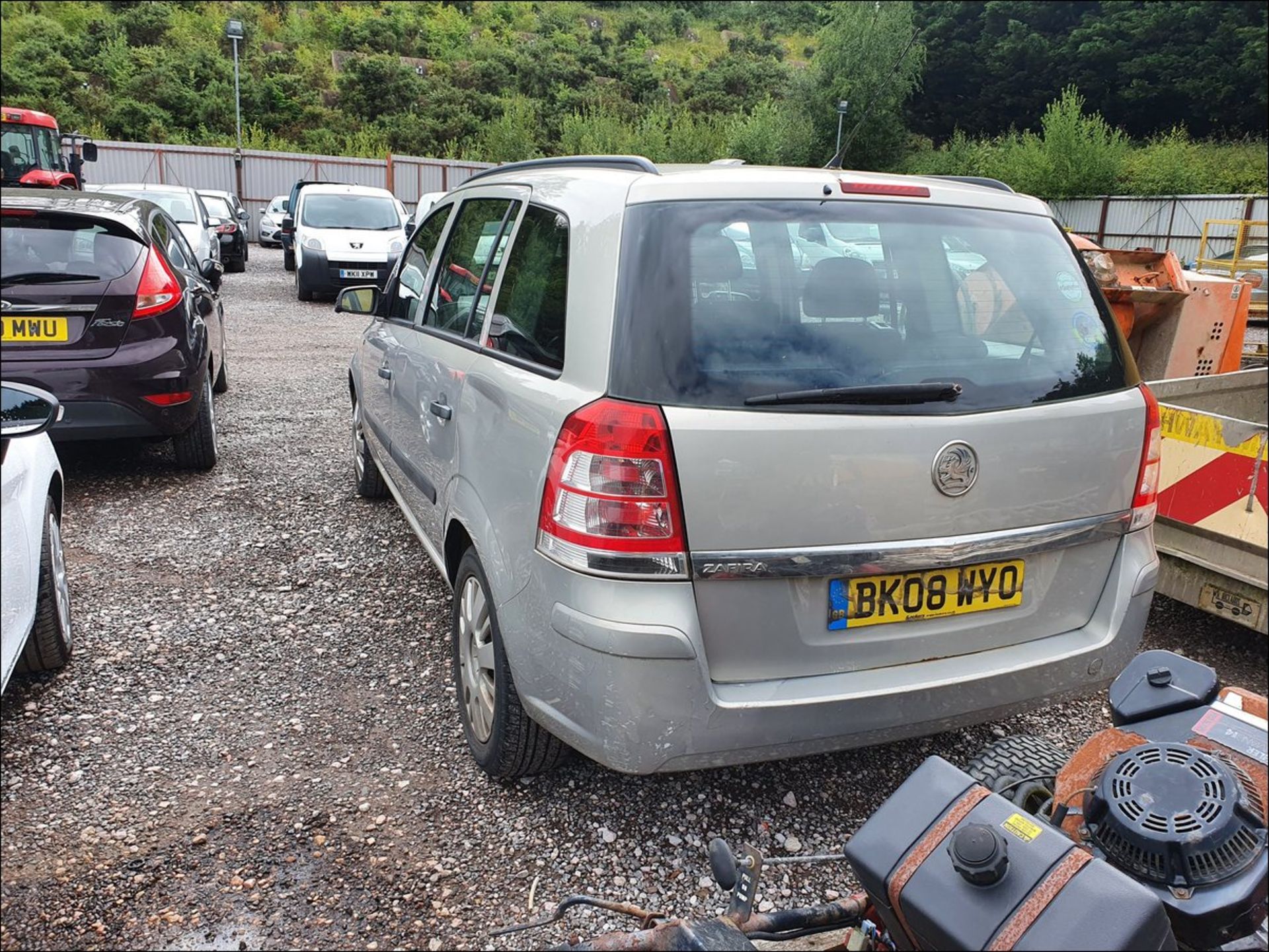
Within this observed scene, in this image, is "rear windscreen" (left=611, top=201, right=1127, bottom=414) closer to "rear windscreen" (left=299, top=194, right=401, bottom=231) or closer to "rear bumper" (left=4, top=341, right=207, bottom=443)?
"rear bumper" (left=4, top=341, right=207, bottom=443)

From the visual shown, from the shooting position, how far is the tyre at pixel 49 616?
129 inches

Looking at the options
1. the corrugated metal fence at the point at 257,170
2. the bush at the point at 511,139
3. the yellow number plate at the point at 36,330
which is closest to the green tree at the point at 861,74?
the bush at the point at 511,139

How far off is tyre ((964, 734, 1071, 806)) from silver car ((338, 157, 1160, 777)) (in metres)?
0.11

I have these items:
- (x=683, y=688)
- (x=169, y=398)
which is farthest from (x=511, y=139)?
(x=683, y=688)

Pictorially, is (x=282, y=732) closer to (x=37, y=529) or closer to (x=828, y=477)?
(x=37, y=529)

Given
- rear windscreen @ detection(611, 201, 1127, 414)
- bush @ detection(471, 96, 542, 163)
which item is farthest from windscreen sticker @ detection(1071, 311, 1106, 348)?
bush @ detection(471, 96, 542, 163)

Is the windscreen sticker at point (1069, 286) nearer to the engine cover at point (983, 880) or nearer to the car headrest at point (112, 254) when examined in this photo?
the engine cover at point (983, 880)

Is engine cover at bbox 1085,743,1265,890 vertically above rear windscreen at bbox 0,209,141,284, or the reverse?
rear windscreen at bbox 0,209,141,284

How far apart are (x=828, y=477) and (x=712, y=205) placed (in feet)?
2.42

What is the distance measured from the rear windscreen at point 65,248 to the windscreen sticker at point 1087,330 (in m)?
4.69

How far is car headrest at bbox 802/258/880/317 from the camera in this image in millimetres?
2383

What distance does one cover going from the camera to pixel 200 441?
585cm

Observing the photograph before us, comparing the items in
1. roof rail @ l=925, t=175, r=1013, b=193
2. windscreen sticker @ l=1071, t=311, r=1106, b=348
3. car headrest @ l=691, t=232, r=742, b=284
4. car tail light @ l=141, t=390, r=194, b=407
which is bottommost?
car tail light @ l=141, t=390, r=194, b=407

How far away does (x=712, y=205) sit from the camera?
7.83 ft
